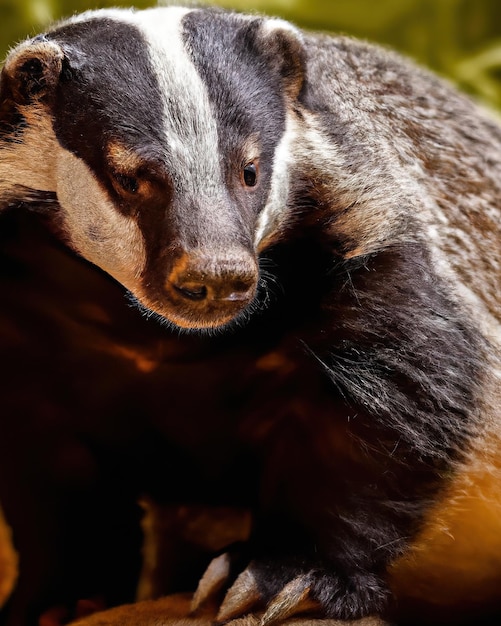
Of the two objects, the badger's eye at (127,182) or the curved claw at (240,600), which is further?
the curved claw at (240,600)

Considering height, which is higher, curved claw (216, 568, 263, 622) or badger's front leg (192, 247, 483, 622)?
badger's front leg (192, 247, 483, 622)

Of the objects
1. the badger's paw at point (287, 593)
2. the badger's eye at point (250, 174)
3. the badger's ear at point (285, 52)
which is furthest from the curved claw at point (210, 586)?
the badger's ear at point (285, 52)

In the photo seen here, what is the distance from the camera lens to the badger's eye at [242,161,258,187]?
1283 millimetres

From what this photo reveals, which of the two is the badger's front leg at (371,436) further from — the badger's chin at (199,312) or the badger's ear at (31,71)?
the badger's ear at (31,71)

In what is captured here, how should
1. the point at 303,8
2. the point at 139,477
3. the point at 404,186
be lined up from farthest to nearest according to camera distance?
the point at 303,8, the point at 139,477, the point at 404,186

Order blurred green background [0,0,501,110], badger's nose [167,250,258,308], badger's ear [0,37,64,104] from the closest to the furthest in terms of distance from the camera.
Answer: badger's nose [167,250,258,308] → badger's ear [0,37,64,104] → blurred green background [0,0,501,110]

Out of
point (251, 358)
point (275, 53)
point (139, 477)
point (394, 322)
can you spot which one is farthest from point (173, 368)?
point (275, 53)

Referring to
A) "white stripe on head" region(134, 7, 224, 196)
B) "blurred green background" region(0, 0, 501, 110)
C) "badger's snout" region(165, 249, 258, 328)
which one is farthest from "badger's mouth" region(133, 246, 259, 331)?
"blurred green background" region(0, 0, 501, 110)

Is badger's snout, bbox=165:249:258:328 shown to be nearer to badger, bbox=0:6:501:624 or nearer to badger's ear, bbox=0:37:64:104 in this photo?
badger, bbox=0:6:501:624

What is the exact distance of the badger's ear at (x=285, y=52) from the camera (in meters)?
1.37

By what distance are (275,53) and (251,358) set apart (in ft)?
1.47

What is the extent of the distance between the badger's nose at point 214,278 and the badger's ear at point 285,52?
331 millimetres

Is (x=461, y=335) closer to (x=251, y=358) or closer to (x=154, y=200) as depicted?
(x=251, y=358)

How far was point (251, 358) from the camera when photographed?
1.51 metres
